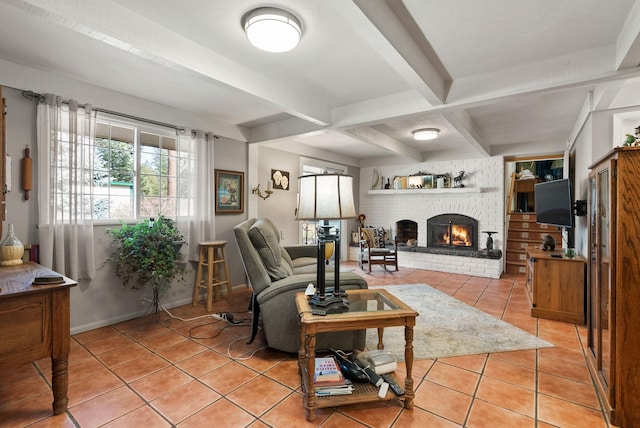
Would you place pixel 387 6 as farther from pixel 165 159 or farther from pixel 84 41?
pixel 165 159

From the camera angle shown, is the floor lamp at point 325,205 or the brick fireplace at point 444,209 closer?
the floor lamp at point 325,205

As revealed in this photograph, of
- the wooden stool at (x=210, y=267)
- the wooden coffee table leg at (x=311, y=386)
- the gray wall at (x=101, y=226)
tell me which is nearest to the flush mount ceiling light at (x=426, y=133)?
the gray wall at (x=101, y=226)

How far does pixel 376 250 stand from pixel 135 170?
13.1ft

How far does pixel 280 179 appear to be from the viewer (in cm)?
491

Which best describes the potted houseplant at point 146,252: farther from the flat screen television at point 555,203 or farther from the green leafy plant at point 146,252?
the flat screen television at point 555,203

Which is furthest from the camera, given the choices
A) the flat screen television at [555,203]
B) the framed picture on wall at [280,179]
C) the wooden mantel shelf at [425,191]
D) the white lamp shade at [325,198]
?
the wooden mantel shelf at [425,191]

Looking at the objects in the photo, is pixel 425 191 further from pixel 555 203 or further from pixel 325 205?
pixel 325 205

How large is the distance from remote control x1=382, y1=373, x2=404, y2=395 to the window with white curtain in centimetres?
283

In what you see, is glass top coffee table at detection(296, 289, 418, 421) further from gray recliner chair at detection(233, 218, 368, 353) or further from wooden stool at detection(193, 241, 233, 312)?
wooden stool at detection(193, 241, 233, 312)

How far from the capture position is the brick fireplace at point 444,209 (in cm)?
544

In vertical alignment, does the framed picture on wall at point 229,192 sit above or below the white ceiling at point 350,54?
below

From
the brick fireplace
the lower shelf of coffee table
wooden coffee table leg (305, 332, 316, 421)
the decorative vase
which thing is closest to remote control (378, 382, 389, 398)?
the lower shelf of coffee table

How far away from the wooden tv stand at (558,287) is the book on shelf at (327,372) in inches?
103

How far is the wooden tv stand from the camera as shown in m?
3.10
